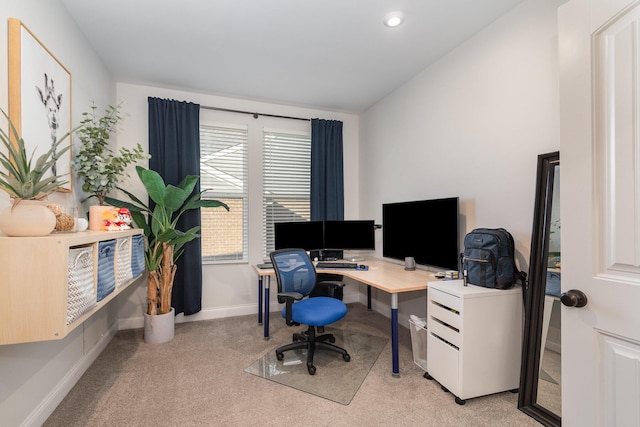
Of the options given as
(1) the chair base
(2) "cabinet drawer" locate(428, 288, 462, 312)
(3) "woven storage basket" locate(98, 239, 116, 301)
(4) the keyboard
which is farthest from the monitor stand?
(3) "woven storage basket" locate(98, 239, 116, 301)

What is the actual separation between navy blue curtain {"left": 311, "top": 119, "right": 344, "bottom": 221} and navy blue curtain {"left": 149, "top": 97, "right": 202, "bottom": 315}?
149cm

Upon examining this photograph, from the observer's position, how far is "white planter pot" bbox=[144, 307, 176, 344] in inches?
114

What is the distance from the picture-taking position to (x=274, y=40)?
8.31 ft

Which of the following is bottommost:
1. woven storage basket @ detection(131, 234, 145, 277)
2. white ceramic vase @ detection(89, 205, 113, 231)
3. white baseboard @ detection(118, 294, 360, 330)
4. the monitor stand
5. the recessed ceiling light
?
white baseboard @ detection(118, 294, 360, 330)

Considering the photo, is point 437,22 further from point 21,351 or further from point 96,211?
point 21,351

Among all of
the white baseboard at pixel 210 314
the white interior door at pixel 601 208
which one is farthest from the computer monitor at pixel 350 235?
the white interior door at pixel 601 208

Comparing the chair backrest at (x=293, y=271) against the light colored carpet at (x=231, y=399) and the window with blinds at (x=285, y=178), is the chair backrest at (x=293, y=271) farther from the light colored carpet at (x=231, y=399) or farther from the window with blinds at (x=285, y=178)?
the window with blinds at (x=285, y=178)

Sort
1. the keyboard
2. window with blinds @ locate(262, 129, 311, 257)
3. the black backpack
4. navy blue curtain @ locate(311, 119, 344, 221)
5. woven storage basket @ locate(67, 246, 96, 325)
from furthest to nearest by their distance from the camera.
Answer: navy blue curtain @ locate(311, 119, 344, 221), window with blinds @ locate(262, 129, 311, 257), the keyboard, the black backpack, woven storage basket @ locate(67, 246, 96, 325)

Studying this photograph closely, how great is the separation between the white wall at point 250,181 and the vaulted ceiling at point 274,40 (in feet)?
0.58

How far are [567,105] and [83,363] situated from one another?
3540 mm

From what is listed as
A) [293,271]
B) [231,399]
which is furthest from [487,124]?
[231,399]

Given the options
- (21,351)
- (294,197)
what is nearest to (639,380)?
(21,351)

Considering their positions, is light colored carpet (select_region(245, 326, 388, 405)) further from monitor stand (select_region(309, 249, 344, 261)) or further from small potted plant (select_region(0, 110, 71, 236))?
small potted plant (select_region(0, 110, 71, 236))

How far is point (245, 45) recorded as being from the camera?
8.55 ft
